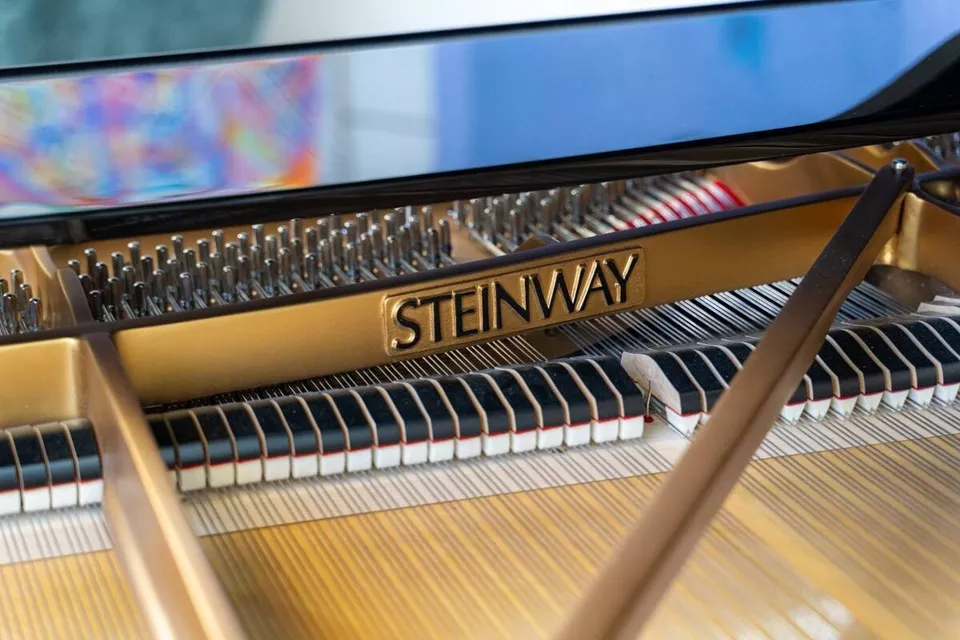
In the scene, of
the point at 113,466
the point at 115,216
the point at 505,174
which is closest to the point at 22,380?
the point at 113,466

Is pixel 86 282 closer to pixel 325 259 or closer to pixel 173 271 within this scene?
pixel 173 271

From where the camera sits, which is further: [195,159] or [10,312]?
[10,312]

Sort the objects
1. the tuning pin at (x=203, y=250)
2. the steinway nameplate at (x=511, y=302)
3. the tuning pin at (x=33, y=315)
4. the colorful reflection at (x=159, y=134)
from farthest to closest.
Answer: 1. the tuning pin at (x=203, y=250)
2. the tuning pin at (x=33, y=315)
3. the steinway nameplate at (x=511, y=302)
4. the colorful reflection at (x=159, y=134)

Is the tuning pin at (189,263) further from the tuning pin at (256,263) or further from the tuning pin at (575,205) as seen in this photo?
the tuning pin at (575,205)

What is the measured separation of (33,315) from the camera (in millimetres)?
1751

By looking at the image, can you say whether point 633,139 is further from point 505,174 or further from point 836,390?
point 836,390

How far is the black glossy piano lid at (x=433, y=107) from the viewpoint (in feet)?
4.36

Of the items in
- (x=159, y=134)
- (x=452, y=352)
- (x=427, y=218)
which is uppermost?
(x=159, y=134)

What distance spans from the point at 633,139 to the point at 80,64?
69 cm

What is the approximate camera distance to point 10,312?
1758 millimetres

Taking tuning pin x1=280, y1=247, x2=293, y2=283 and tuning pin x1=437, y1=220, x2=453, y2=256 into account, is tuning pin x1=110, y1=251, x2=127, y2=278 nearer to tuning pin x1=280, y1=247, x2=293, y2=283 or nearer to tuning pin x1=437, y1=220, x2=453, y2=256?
tuning pin x1=280, y1=247, x2=293, y2=283

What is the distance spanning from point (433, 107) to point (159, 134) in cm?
32

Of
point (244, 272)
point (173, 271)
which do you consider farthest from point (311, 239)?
point (173, 271)

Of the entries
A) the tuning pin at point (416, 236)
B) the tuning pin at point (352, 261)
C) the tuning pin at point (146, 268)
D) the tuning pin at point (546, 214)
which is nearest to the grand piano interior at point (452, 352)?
the tuning pin at point (146, 268)
